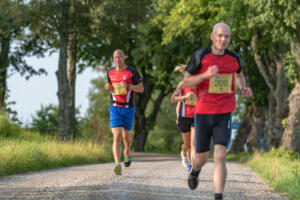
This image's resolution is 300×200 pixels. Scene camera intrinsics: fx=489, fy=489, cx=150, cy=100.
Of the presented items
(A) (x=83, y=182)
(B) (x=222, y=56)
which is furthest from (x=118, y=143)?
(B) (x=222, y=56)

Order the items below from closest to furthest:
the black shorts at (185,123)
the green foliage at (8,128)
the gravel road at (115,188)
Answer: the gravel road at (115,188) < the black shorts at (185,123) < the green foliage at (8,128)

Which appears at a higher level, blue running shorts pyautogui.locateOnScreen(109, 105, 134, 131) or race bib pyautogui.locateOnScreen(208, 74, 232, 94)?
race bib pyautogui.locateOnScreen(208, 74, 232, 94)

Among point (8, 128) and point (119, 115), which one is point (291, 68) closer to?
point (119, 115)

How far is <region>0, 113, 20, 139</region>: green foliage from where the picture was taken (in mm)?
18922

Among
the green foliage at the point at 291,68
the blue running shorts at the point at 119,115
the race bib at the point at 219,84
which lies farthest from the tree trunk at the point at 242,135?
the race bib at the point at 219,84

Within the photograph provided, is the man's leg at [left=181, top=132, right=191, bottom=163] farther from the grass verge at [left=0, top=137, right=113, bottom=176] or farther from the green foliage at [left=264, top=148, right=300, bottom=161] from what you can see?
the green foliage at [left=264, top=148, right=300, bottom=161]

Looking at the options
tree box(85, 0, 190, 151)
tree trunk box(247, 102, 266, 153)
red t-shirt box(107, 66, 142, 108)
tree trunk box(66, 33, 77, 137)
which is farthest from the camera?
tree trunk box(247, 102, 266, 153)

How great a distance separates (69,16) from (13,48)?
6.89 metres

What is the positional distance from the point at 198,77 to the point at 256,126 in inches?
881

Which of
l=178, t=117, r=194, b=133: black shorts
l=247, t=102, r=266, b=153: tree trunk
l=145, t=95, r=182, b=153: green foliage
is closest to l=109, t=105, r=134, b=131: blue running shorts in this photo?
l=178, t=117, r=194, b=133: black shorts

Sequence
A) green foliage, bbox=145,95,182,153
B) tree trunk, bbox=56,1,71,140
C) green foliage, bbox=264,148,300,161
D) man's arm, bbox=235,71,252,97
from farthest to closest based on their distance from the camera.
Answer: green foliage, bbox=145,95,182,153 → tree trunk, bbox=56,1,71,140 → green foliage, bbox=264,148,300,161 → man's arm, bbox=235,71,252,97

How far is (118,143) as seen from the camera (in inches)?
391

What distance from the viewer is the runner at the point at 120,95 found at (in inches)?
377

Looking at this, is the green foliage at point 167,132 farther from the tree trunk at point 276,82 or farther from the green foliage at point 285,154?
the green foliage at point 285,154
